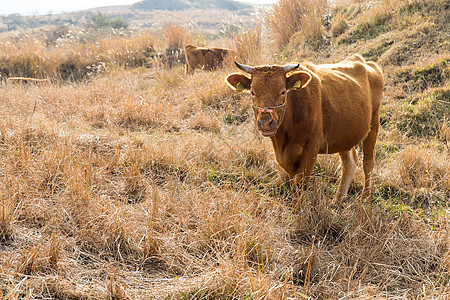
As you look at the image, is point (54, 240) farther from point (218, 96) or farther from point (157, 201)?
point (218, 96)

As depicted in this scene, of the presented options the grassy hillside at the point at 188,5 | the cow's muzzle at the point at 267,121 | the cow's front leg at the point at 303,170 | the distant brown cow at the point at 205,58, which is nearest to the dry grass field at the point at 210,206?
Result: the cow's front leg at the point at 303,170

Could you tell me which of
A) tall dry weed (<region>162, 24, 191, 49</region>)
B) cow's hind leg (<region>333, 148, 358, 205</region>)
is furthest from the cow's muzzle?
tall dry weed (<region>162, 24, 191, 49</region>)

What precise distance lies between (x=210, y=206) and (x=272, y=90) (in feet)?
4.21

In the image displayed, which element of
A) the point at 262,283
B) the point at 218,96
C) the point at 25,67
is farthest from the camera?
the point at 25,67

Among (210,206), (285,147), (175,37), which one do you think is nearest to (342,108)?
(285,147)

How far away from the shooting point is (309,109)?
11.7ft

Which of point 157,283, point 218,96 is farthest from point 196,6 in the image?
point 157,283

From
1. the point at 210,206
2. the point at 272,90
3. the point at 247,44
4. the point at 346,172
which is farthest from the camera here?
the point at 247,44

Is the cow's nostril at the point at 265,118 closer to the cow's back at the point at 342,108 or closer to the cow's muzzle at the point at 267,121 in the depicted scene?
the cow's muzzle at the point at 267,121

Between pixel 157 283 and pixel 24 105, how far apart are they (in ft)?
18.2

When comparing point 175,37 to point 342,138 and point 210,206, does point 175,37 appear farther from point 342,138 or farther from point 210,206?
point 210,206

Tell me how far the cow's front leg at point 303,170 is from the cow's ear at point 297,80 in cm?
68

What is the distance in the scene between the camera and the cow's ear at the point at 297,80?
3311 millimetres

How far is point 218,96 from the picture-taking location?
7.58 meters
